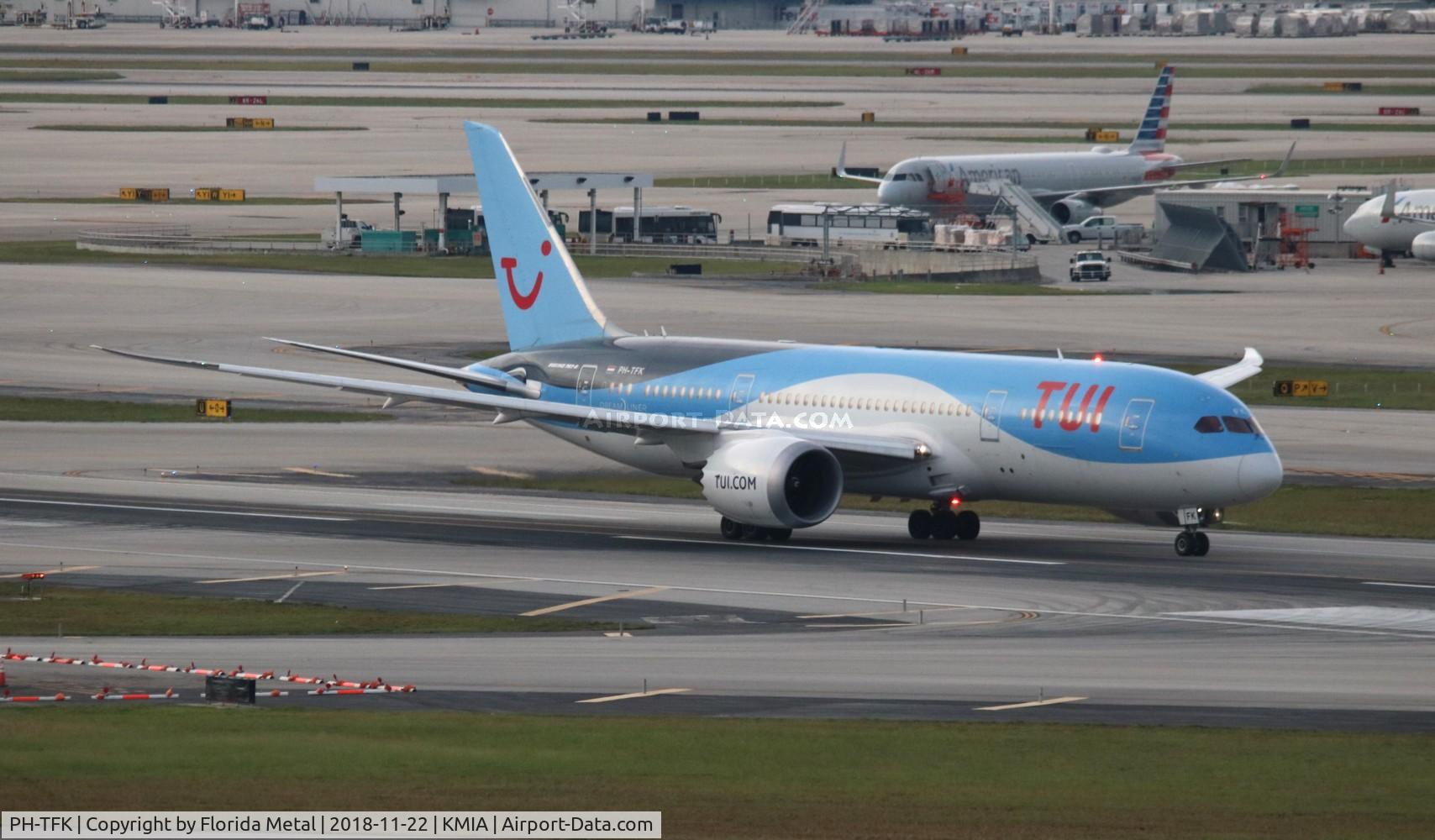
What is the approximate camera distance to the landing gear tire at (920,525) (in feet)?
169

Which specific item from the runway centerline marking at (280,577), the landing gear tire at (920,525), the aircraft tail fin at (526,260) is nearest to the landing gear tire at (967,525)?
the landing gear tire at (920,525)

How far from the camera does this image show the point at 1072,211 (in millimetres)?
140125

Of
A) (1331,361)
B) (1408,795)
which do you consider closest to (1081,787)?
(1408,795)

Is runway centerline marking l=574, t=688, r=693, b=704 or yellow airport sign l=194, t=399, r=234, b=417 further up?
runway centerline marking l=574, t=688, r=693, b=704

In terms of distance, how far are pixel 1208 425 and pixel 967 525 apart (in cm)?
709

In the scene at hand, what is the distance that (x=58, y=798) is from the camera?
25.2 metres

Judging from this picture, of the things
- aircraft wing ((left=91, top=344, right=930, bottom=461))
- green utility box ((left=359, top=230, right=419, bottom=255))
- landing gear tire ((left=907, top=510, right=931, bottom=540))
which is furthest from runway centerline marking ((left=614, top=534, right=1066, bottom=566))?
green utility box ((left=359, top=230, right=419, bottom=255))

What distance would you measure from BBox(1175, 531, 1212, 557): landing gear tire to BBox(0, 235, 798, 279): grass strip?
223 feet

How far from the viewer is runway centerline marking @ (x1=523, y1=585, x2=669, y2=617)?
41.5m

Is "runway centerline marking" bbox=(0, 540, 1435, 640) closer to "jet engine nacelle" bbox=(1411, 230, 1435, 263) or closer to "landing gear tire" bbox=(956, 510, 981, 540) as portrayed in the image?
"landing gear tire" bbox=(956, 510, 981, 540)

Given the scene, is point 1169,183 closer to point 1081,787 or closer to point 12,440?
point 12,440

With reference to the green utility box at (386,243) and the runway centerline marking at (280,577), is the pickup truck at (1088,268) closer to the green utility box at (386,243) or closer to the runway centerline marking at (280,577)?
the green utility box at (386,243)

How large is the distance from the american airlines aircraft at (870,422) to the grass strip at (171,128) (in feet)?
472

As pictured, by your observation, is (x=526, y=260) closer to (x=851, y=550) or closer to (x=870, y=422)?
(x=870, y=422)
